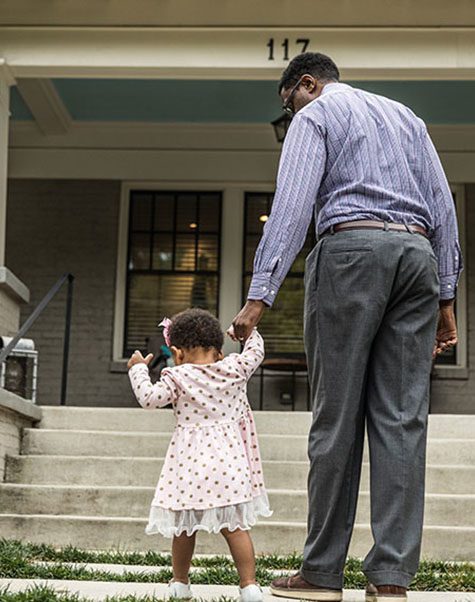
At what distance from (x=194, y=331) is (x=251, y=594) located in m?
0.88

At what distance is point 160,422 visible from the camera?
6578 mm

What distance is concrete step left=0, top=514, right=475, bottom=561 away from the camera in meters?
5.08

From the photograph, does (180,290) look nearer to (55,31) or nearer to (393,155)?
(55,31)

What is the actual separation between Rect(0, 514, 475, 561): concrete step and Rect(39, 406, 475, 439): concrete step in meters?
1.17

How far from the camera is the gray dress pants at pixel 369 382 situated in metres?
2.98

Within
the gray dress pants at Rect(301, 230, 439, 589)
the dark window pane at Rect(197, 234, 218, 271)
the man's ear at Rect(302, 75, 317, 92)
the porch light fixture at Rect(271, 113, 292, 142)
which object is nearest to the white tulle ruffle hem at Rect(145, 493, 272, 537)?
the gray dress pants at Rect(301, 230, 439, 589)

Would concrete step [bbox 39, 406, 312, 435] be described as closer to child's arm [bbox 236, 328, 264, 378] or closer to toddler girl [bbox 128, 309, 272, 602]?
toddler girl [bbox 128, 309, 272, 602]

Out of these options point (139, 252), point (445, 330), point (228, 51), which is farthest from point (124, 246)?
point (445, 330)

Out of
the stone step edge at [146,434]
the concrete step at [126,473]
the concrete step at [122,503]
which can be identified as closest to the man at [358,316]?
the concrete step at [122,503]

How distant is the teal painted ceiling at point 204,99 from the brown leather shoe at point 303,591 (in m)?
6.81

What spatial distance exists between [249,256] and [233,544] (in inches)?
294

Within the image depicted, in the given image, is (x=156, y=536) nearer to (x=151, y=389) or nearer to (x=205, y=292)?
(x=151, y=389)

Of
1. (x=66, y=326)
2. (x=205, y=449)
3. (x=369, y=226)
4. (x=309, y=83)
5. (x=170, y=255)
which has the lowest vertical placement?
(x=205, y=449)

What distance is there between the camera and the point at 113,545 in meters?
5.21
